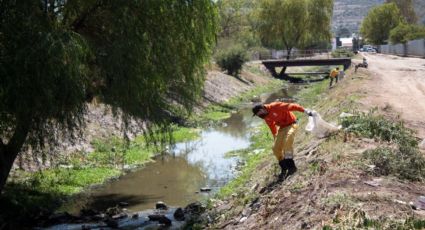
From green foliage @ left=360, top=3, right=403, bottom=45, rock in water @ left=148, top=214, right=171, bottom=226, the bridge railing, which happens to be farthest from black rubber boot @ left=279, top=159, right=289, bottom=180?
green foliage @ left=360, top=3, right=403, bottom=45

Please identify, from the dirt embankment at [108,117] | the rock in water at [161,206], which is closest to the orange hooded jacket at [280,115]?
the dirt embankment at [108,117]

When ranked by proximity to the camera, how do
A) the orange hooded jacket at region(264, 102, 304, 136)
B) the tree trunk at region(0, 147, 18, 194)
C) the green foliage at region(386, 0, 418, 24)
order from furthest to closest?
the green foliage at region(386, 0, 418, 24) → the tree trunk at region(0, 147, 18, 194) → the orange hooded jacket at region(264, 102, 304, 136)

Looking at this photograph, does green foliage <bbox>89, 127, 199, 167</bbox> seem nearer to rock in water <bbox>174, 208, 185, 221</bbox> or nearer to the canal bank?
the canal bank

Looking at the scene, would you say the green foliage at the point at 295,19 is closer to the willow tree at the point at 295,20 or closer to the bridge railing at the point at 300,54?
the willow tree at the point at 295,20

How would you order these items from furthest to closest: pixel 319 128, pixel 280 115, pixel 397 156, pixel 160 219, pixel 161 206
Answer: pixel 161 206
pixel 160 219
pixel 319 128
pixel 280 115
pixel 397 156

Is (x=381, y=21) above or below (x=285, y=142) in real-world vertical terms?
above

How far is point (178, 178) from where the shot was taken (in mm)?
18797

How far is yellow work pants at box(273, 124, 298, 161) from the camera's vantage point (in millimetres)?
11461

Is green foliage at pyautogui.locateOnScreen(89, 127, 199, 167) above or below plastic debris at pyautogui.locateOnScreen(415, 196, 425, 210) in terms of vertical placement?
below

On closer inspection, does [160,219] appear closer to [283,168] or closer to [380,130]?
[283,168]

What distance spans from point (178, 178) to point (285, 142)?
7974mm

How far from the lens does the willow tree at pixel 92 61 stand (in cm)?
1048

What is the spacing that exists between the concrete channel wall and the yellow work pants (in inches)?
2213

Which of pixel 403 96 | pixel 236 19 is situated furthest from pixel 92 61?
pixel 236 19
